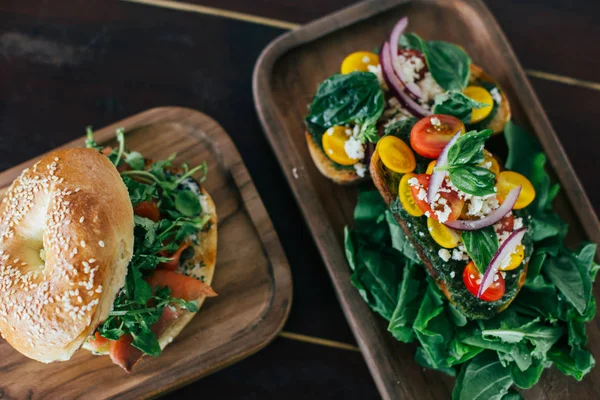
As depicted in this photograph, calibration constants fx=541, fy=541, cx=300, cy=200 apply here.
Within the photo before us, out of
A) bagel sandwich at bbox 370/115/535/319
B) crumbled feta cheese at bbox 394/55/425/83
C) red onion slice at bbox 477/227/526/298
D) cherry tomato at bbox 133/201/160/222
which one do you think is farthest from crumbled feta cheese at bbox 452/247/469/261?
cherry tomato at bbox 133/201/160/222

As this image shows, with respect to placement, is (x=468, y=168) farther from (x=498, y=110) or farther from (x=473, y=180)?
(x=498, y=110)

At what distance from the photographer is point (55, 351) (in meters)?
2.09

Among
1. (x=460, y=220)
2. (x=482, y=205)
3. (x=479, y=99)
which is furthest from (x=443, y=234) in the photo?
(x=479, y=99)

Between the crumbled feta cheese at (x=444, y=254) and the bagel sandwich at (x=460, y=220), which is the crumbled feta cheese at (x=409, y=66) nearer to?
the bagel sandwich at (x=460, y=220)

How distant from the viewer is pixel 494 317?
2609 mm

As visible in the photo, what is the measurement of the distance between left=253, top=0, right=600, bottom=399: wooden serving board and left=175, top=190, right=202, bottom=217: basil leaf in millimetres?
535

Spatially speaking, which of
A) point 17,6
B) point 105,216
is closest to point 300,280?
point 105,216

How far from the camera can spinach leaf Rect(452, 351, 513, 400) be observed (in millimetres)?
2600

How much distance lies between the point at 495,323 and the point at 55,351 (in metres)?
1.95

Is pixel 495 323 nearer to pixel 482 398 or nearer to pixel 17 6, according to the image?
pixel 482 398

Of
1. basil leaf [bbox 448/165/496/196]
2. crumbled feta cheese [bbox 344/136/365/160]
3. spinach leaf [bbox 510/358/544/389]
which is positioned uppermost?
crumbled feta cheese [bbox 344/136/365/160]

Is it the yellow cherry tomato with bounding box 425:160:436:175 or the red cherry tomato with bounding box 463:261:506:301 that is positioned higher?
the yellow cherry tomato with bounding box 425:160:436:175

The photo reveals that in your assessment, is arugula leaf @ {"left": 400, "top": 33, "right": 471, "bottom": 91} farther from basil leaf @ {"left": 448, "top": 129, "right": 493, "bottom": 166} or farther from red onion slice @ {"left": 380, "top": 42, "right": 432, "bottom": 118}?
basil leaf @ {"left": 448, "top": 129, "right": 493, "bottom": 166}

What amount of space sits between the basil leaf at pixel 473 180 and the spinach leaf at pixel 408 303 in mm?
627
